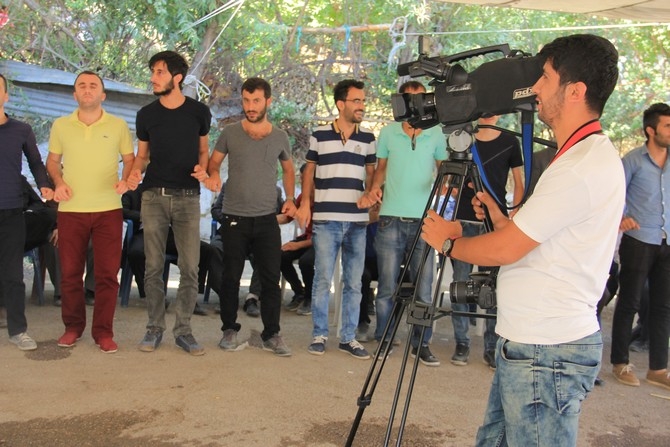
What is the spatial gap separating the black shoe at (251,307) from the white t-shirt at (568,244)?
4193 millimetres

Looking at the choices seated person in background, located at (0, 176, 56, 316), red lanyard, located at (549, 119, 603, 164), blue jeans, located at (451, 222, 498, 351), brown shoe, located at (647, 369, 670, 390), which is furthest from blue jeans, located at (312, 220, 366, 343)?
red lanyard, located at (549, 119, 603, 164)

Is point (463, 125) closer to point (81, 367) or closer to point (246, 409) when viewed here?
point (246, 409)

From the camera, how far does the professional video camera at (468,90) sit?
2.25 meters

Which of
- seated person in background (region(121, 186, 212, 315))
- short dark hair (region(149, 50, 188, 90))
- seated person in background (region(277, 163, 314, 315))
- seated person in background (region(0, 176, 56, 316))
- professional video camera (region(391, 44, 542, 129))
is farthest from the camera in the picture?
seated person in background (region(277, 163, 314, 315))

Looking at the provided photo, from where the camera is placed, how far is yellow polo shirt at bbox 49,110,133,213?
4770 mm

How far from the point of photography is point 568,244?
203 cm

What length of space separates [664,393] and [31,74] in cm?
773

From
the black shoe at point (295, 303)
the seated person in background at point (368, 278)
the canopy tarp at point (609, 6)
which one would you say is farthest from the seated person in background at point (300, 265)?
the canopy tarp at point (609, 6)

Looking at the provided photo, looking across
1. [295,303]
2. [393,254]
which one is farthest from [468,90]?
[295,303]

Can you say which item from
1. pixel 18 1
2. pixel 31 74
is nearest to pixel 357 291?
pixel 31 74

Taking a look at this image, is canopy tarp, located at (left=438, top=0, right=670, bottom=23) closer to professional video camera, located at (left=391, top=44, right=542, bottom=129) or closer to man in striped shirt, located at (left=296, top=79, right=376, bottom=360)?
man in striped shirt, located at (left=296, top=79, right=376, bottom=360)

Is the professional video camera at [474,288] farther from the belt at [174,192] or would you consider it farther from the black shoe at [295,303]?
the black shoe at [295,303]

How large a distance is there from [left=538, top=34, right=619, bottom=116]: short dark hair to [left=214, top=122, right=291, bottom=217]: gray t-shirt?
3079 millimetres

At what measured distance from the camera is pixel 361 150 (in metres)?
5.11
